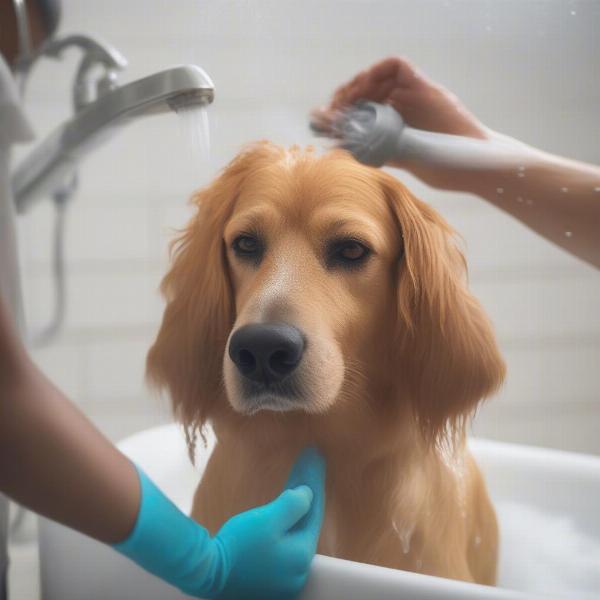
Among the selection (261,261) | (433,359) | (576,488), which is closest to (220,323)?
(261,261)

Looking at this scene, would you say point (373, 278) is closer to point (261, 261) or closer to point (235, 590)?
point (261, 261)

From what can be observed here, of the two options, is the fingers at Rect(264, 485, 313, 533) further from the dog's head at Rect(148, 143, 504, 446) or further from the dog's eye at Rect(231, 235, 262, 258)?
the dog's eye at Rect(231, 235, 262, 258)

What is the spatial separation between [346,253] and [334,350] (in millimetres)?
71

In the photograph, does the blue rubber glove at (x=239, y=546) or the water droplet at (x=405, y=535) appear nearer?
the blue rubber glove at (x=239, y=546)

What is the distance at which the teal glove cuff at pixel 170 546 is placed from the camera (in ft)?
1.49

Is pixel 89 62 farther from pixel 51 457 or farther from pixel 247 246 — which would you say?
pixel 51 457

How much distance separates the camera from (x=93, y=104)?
0.64 m

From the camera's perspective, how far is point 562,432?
66 centimetres

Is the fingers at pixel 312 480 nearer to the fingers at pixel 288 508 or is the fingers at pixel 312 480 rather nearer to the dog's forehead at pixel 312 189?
the fingers at pixel 288 508

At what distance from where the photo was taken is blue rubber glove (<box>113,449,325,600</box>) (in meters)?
0.46

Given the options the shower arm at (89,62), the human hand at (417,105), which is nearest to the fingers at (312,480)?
the human hand at (417,105)

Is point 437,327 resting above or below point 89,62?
below

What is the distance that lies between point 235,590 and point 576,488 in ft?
1.49

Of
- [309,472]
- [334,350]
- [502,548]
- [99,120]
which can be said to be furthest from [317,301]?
[502,548]
